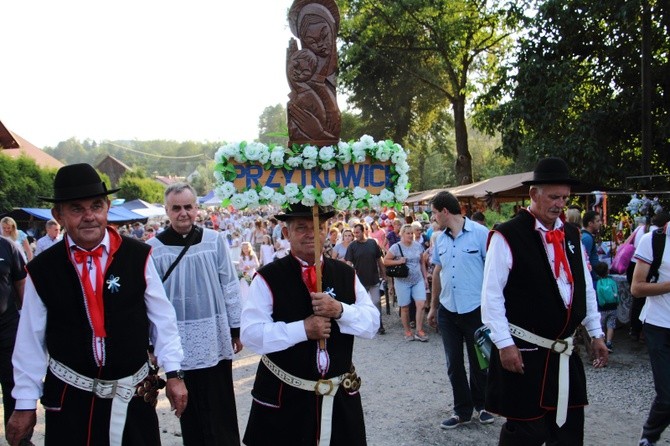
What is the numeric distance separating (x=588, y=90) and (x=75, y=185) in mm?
15385

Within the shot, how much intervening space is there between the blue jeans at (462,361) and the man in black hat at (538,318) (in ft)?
5.39

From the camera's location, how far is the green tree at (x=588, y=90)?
14.6 metres

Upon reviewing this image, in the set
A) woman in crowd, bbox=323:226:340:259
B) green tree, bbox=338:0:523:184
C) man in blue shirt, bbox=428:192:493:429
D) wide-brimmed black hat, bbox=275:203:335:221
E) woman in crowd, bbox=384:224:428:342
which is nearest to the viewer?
wide-brimmed black hat, bbox=275:203:335:221

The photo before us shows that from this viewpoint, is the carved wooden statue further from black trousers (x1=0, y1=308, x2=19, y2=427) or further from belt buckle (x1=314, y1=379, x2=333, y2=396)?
black trousers (x1=0, y1=308, x2=19, y2=427)

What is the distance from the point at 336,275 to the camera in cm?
371

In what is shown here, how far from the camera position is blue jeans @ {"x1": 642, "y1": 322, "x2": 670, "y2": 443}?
473 centimetres

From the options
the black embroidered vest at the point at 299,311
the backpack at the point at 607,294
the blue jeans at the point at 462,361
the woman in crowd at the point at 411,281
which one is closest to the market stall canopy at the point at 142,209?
the woman in crowd at the point at 411,281

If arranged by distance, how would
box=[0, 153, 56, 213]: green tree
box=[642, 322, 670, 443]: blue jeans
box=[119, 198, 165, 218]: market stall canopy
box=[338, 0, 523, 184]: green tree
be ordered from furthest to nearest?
box=[119, 198, 165, 218]: market stall canopy → box=[0, 153, 56, 213]: green tree → box=[338, 0, 523, 184]: green tree → box=[642, 322, 670, 443]: blue jeans

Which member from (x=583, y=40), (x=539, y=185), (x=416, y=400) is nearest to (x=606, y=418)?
(x=416, y=400)

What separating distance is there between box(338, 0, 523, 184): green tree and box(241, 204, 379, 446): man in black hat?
22.3 metres

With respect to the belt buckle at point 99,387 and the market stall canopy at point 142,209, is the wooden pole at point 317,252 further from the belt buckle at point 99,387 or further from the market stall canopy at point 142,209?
the market stall canopy at point 142,209

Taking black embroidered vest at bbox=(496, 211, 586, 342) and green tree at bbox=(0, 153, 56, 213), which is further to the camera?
green tree at bbox=(0, 153, 56, 213)

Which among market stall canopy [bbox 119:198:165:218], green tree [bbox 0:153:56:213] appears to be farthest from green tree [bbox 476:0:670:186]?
market stall canopy [bbox 119:198:165:218]

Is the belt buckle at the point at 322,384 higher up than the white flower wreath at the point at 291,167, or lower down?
lower down
